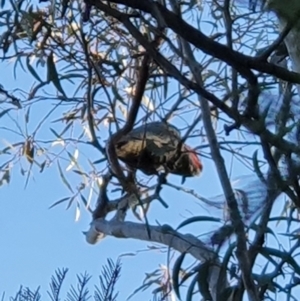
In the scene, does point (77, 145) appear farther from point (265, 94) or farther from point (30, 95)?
point (265, 94)

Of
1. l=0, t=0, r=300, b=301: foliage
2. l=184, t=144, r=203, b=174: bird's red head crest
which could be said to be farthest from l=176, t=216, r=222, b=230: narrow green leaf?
l=184, t=144, r=203, b=174: bird's red head crest

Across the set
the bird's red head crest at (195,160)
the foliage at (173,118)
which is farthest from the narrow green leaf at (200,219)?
the bird's red head crest at (195,160)

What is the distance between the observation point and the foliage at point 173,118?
98 centimetres

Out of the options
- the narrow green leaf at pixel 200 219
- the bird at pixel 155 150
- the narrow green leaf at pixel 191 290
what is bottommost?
the narrow green leaf at pixel 191 290

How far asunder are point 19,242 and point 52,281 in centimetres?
67

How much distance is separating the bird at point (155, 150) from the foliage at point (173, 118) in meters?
0.02

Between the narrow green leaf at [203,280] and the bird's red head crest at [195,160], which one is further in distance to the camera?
the bird's red head crest at [195,160]

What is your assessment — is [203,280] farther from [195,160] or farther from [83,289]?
[195,160]

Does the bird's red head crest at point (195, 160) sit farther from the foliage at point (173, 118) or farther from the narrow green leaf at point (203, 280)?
the narrow green leaf at point (203, 280)

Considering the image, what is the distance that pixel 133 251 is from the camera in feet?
5.50

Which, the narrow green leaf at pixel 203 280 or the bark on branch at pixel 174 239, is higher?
the bark on branch at pixel 174 239

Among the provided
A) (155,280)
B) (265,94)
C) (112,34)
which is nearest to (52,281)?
(265,94)

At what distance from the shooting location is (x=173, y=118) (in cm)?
172

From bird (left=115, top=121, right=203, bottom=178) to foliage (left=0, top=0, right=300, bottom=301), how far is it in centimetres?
2
